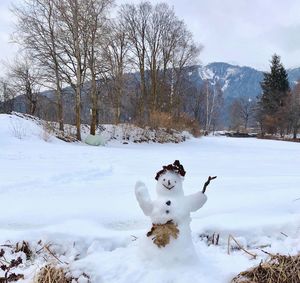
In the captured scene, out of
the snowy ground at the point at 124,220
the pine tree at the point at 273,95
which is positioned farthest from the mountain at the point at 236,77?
the snowy ground at the point at 124,220

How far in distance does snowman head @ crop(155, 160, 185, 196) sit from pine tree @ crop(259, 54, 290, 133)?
38.9m

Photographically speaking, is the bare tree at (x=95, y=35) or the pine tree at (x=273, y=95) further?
the pine tree at (x=273, y=95)

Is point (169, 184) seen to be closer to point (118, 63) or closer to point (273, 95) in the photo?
point (118, 63)

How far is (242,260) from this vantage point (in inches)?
91.1

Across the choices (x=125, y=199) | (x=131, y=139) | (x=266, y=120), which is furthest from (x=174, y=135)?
(x=266, y=120)

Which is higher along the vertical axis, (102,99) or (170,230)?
(102,99)

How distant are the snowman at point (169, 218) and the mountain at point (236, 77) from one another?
6051 inches

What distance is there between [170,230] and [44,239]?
1070 mm

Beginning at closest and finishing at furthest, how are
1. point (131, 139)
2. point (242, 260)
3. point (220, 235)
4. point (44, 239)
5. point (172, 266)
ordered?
point (172, 266) → point (242, 260) → point (44, 239) → point (220, 235) → point (131, 139)

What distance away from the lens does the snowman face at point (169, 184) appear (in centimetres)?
208

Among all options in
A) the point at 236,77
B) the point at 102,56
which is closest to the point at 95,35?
the point at 102,56

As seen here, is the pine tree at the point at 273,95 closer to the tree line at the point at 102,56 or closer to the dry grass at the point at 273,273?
the tree line at the point at 102,56

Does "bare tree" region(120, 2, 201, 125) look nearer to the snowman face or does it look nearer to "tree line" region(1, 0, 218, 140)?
"tree line" region(1, 0, 218, 140)

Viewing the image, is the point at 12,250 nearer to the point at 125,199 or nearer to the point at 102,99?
the point at 125,199
